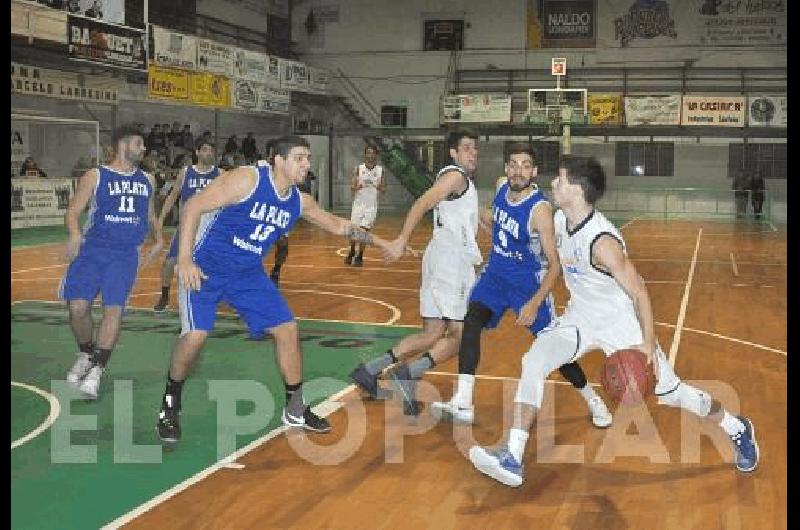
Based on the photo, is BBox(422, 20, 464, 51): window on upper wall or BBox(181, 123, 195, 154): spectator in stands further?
BBox(422, 20, 464, 51): window on upper wall

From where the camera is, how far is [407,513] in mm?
4363

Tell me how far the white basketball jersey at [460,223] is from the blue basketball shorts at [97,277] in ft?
7.83

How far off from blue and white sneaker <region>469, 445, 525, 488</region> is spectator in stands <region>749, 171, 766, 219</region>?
28.5m

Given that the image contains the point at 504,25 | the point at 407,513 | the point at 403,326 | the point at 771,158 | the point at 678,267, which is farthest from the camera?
the point at 504,25

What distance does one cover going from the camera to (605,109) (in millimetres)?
30078

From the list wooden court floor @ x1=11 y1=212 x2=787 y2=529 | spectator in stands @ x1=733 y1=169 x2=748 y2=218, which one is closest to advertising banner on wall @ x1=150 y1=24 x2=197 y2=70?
wooden court floor @ x1=11 y1=212 x2=787 y2=529

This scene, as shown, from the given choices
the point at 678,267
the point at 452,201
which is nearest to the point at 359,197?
the point at 678,267

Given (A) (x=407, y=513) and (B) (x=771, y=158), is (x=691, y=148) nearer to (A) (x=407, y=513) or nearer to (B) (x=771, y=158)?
(B) (x=771, y=158)

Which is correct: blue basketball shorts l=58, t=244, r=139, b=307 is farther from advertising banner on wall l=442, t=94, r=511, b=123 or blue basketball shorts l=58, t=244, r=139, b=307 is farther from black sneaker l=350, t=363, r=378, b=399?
advertising banner on wall l=442, t=94, r=511, b=123

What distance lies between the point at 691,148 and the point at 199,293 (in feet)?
99.0

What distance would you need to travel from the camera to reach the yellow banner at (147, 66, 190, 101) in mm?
23406

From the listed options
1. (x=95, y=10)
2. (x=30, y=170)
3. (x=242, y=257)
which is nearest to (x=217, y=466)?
(x=242, y=257)

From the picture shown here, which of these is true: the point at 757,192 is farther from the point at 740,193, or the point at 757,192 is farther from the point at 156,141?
the point at 156,141

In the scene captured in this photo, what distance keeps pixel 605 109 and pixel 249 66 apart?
11.7 m
